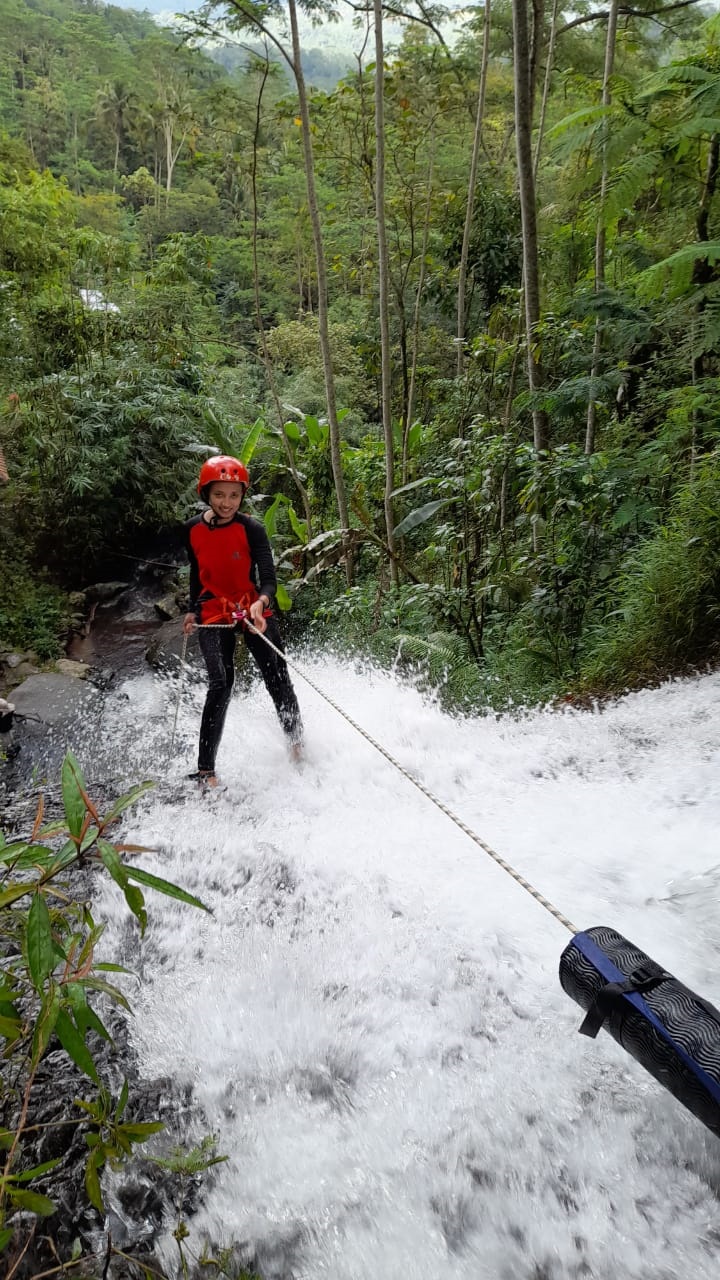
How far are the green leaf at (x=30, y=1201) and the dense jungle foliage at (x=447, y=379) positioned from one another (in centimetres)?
421

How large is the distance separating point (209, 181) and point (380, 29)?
107ft

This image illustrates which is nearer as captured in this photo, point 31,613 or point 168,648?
point 168,648

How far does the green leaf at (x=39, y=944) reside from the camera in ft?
3.93

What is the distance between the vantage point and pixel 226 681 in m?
4.28

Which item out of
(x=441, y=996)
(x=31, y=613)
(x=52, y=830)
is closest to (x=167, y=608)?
(x=31, y=613)

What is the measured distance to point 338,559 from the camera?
728 centimetres

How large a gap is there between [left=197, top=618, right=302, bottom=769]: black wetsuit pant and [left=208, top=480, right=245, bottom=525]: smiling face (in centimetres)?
70

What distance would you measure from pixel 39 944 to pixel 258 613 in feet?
9.85

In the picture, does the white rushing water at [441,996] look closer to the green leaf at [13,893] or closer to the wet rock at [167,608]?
the green leaf at [13,893]

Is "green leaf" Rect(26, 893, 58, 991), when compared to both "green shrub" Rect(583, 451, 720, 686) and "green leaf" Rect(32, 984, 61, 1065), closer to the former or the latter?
"green leaf" Rect(32, 984, 61, 1065)

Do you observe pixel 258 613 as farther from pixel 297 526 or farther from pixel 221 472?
pixel 297 526

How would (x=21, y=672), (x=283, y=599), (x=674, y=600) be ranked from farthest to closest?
(x=283, y=599)
(x=21, y=672)
(x=674, y=600)

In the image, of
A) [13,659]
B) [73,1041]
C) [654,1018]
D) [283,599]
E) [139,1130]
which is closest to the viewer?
[73,1041]

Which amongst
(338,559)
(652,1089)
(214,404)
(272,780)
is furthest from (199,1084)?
(214,404)
